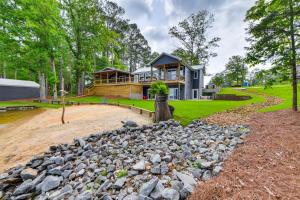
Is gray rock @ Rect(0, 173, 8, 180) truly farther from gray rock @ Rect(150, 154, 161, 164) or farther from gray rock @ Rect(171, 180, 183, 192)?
gray rock @ Rect(171, 180, 183, 192)

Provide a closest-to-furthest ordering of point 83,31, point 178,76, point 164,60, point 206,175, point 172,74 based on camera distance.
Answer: point 206,175, point 178,76, point 164,60, point 172,74, point 83,31

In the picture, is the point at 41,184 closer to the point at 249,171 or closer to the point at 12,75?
the point at 249,171

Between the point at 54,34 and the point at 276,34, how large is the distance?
19060 mm

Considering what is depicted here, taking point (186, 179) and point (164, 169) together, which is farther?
point (164, 169)

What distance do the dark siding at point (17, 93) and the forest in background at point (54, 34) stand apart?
10.2 ft

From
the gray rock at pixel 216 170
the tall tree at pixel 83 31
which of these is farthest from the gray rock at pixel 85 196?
the tall tree at pixel 83 31

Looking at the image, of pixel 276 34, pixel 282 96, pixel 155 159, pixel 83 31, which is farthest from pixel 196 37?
pixel 155 159

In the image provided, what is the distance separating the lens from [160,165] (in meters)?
2.99

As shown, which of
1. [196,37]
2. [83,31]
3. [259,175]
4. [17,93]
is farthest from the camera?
[196,37]

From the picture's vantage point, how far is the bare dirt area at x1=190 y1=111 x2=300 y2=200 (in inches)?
77.7

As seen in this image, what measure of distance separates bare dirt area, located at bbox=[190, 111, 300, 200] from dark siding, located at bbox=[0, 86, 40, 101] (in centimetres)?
2898

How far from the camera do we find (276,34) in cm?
754

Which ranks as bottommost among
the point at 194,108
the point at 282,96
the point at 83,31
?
the point at 194,108

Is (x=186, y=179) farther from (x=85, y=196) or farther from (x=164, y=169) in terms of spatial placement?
(x=85, y=196)
